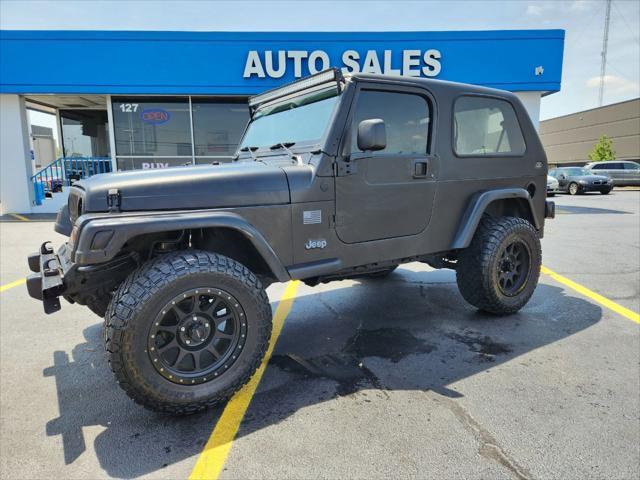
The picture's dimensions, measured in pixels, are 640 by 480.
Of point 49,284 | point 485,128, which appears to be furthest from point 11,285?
point 485,128

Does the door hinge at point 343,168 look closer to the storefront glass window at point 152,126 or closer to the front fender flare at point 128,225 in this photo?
the front fender flare at point 128,225

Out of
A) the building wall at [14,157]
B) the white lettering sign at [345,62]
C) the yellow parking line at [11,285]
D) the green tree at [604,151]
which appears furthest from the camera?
the green tree at [604,151]

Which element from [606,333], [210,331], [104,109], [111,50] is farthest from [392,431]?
[104,109]

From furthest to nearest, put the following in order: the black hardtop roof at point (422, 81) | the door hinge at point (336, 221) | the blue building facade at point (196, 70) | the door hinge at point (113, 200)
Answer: the blue building facade at point (196, 70)
the black hardtop roof at point (422, 81)
the door hinge at point (336, 221)
the door hinge at point (113, 200)

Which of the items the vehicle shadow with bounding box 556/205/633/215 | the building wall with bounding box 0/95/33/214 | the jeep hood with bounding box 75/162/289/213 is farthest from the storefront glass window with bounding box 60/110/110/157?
the vehicle shadow with bounding box 556/205/633/215

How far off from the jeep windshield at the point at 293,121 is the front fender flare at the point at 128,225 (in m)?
0.97

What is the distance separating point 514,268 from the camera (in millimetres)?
4355

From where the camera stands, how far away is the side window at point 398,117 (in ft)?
10.8

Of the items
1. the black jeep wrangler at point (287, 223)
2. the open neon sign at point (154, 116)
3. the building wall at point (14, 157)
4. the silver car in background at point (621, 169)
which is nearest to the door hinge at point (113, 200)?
the black jeep wrangler at point (287, 223)

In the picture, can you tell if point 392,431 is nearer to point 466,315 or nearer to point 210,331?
point 210,331

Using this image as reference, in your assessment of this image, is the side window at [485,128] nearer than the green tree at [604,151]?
Yes

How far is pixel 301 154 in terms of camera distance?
10.7 ft

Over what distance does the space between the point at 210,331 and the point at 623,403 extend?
2684mm

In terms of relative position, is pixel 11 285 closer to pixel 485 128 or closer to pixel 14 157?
pixel 485 128
